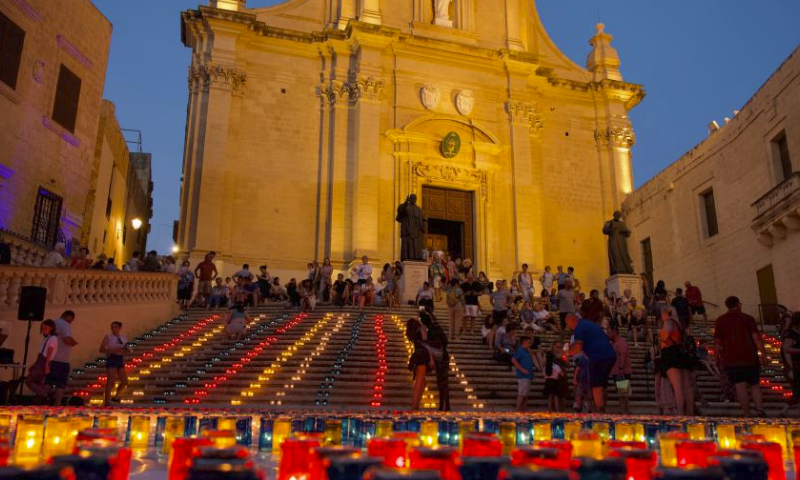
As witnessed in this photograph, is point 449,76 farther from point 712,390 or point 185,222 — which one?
point 712,390

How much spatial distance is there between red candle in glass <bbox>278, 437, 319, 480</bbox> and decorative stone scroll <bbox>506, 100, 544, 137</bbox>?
25.8 meters

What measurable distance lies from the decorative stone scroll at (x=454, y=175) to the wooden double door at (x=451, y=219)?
18.1 inches

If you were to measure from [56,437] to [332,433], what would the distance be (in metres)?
1.28

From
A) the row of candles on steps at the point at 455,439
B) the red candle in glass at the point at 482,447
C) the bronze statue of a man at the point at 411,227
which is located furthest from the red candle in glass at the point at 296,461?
the bronze statue of a man at the point at 411,227

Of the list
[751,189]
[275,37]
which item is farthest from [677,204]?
[275,37]

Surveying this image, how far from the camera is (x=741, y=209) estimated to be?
Answer: 21219mm

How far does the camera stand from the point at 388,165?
25.2 metres

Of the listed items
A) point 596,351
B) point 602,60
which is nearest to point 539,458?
point 596,351

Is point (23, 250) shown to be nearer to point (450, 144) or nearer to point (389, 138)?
point (389, 138)

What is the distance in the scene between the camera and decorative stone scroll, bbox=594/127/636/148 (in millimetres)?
28672

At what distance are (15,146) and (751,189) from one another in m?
21.8

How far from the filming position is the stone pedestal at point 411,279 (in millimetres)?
19109

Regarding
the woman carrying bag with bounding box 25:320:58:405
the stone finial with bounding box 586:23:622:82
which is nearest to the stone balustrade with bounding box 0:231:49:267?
the woman carrying bag with bounding box 25:320:58:405

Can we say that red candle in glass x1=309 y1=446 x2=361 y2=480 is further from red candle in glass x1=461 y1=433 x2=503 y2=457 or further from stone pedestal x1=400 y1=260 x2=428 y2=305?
stone pedestal x1=400 y1=260 x2=428 y2=305
